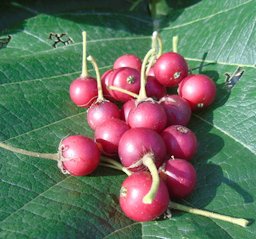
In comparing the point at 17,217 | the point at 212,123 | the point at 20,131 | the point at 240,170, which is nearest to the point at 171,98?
the point at 212,123

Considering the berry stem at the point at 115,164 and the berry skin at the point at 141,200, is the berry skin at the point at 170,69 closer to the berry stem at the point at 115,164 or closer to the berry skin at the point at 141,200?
the berry stem at the point at 115,164

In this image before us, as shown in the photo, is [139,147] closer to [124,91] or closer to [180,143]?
[180,143]

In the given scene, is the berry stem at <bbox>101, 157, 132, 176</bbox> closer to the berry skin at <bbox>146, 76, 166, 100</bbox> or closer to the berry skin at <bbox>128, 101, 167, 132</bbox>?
the berry skin at <bbox>128, 101, 167, 132</bbox>

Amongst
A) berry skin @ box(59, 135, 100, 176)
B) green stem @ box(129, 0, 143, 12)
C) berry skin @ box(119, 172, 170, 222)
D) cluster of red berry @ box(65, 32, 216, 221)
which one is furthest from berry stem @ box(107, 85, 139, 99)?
green stem @ box(129, 0, 143, 12)

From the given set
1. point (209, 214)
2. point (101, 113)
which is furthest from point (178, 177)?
point (101, 113)

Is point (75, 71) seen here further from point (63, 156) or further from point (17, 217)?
point (17, 217)

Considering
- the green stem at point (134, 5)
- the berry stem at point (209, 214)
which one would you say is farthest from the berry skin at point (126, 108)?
the green stem at point (134, 5)
